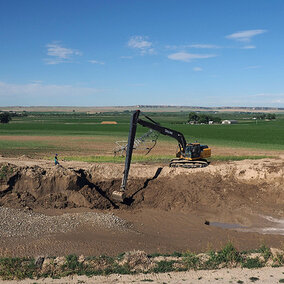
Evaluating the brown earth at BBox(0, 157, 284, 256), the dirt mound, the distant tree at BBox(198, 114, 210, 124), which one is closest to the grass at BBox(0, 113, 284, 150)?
the distant tree at BBox(198, 114, 210, 124)

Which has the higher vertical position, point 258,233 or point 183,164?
point 183,164

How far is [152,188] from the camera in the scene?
2566cm

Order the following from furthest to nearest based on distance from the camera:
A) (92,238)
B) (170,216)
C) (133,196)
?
1. (133,196)
2. (170,216)
3. (92,238)

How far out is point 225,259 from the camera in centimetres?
1315

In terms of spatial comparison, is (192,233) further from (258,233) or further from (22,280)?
(22,280)

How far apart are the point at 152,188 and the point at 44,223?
10306mm

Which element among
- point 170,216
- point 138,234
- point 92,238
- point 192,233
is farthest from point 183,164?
point 92,238

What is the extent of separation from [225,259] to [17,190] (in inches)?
635

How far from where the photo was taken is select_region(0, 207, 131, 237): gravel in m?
16.5

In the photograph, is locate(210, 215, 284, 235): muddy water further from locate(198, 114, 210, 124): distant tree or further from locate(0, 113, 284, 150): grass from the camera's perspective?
locate(198, 114, 210, 124): distant tree

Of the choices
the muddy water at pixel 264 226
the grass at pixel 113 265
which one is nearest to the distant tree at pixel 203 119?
the muddy water at pixel 264 226

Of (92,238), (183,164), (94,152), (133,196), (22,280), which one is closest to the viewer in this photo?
(22,280)

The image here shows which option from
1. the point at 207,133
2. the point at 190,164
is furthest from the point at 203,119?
the point at 190,164

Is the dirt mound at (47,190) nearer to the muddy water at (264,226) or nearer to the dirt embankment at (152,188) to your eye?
the dirt embankment at (152,188)
